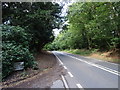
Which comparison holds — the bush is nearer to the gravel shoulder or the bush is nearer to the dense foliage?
the dense foliage

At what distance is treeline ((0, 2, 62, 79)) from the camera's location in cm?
888

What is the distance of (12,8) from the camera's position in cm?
1460

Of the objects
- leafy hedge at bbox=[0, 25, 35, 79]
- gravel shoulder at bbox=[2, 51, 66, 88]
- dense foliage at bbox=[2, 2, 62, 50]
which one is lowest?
gravel shoulder at bbox=[2, 51, 66, 88]

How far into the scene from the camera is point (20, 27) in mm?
11500

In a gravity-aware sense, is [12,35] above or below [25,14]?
below

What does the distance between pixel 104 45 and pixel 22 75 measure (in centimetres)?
1746

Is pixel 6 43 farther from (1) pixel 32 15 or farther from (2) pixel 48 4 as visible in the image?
(2) pixel 48 4

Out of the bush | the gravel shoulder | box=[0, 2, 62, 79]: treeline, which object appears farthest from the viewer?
the bush

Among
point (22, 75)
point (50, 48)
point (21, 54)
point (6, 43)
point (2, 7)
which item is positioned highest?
point (2, 7)

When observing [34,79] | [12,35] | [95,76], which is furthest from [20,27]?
[95,76]

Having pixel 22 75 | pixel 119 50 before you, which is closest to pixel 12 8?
pixel 22 75

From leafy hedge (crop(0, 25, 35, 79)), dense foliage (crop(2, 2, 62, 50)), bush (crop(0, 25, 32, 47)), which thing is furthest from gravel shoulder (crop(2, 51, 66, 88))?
dense foliage (crop(2, 2, 62, 50))

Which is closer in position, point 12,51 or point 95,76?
point 95,76

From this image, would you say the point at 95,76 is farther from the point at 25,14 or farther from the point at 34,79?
the point at 25,14
